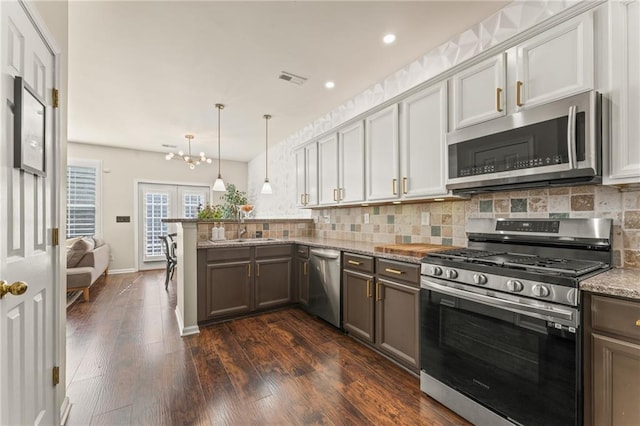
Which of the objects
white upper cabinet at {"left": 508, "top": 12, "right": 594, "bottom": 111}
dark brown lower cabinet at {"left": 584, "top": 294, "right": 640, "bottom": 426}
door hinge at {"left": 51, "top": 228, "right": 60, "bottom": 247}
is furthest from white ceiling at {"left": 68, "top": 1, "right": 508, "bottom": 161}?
dark brown lower cabinet at {"left": 584, "top": 294, "right": 640, "bottom": 426}

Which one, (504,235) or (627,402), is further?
(504,235)

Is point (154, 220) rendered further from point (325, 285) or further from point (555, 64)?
point (555, 64)

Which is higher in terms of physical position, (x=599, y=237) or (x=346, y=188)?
(x=346, y=188)

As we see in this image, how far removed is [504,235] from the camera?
6.75 feet

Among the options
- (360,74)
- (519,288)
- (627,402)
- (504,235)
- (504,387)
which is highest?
(360,74)

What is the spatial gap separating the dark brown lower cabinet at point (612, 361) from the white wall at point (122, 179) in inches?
281

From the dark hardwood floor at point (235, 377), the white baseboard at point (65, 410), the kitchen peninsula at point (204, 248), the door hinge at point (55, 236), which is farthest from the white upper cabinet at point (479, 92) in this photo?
the white baseboard at point (65, 410)

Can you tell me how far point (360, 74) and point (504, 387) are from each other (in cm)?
289

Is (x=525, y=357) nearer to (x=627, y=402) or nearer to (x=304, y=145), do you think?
(x=627, y=402)

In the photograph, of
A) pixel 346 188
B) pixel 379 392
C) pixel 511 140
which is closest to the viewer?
pixel 511 140

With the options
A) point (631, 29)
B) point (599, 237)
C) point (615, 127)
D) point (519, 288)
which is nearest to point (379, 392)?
point (519, 288)

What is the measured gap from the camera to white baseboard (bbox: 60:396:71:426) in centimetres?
164

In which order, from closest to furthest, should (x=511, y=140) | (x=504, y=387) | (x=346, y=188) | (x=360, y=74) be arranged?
(x=504, y=387) < (x=511, y=140) < (x=360, y=74) < (x=346, y=188)

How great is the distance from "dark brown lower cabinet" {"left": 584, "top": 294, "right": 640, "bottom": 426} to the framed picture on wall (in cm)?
246
